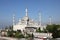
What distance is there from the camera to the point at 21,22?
248 feet

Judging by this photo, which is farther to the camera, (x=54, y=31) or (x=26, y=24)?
(x=26, y=24)

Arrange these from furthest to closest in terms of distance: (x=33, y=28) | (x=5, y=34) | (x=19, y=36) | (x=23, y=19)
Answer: (x=23, y=19) → (x=33, y=28) → (x=5, y=34) → (x=19, y=36)

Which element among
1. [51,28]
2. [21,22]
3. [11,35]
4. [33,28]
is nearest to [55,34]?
[51,28]

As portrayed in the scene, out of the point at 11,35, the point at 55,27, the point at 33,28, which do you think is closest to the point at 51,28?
the point at 55,27

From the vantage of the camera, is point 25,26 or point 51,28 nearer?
point 51,28

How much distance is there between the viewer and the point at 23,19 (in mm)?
76625

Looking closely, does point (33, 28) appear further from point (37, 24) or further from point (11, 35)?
point (11, 35)

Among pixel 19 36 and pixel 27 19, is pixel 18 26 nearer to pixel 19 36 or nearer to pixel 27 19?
pixel 27 19

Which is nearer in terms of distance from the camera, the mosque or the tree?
the tree

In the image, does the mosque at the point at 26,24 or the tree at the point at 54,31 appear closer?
the tree at the point at 54,31

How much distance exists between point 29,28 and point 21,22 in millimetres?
4668

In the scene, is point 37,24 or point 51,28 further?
point 37,24

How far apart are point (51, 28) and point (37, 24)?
1786 cm

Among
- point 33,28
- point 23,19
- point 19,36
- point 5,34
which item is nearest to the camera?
point 19,36
